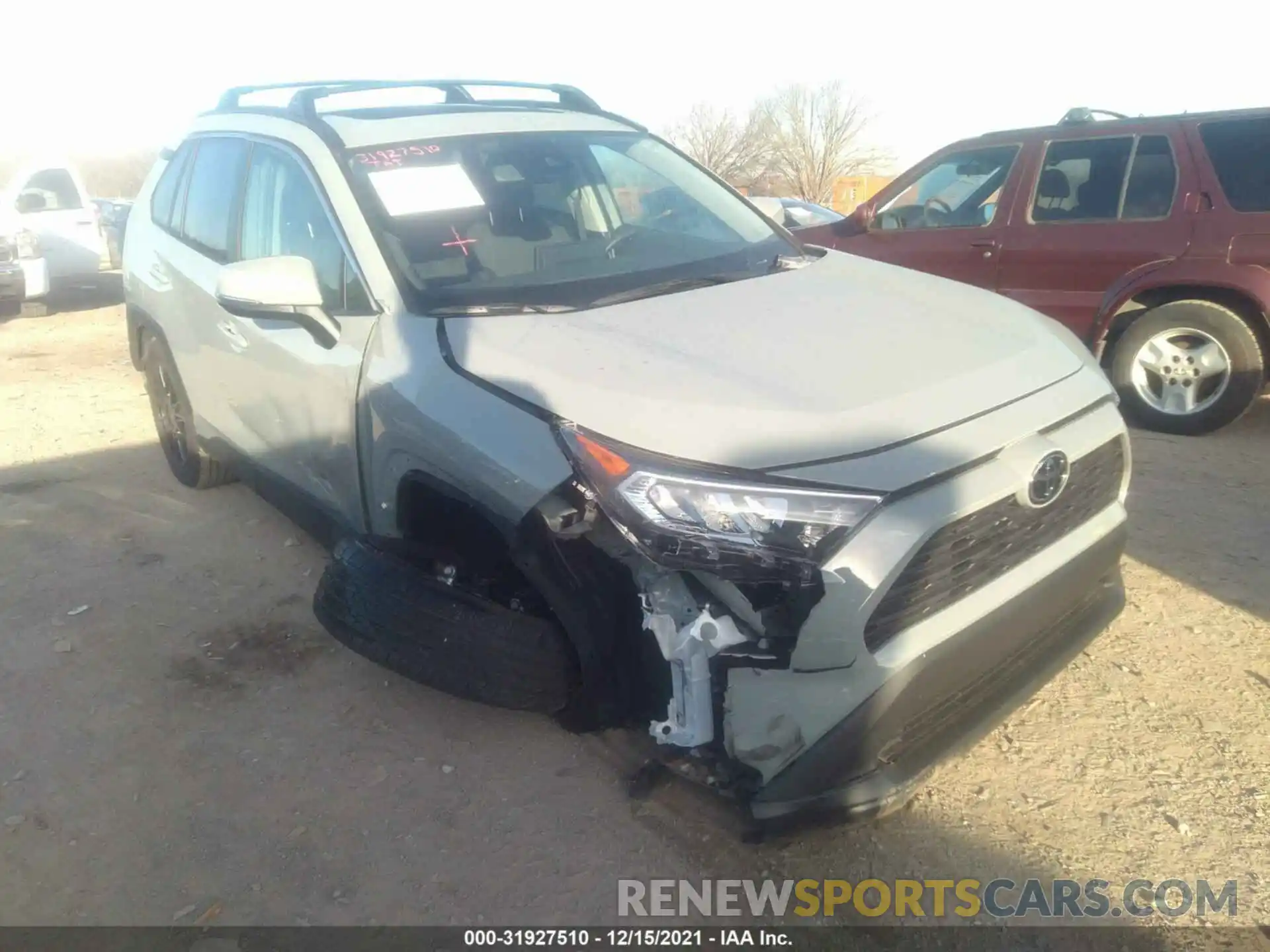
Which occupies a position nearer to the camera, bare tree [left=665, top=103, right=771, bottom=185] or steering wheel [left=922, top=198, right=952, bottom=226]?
steering wheel [left=922, top=198, right=952, bottom=226]

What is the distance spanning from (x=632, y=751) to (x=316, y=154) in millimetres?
2185

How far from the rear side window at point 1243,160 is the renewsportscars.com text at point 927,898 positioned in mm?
4286

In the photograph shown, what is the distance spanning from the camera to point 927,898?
2.35 metres

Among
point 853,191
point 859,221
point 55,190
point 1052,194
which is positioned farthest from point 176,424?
point 853,191

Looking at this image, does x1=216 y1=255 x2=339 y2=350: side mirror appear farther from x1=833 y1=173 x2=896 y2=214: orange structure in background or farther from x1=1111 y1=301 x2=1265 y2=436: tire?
x1=833 y1=173 x2=896 y2=214: orange structure in background

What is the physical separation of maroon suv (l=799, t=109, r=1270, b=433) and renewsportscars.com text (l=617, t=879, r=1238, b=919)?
3.96 metres

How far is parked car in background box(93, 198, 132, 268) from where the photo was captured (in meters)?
18.3

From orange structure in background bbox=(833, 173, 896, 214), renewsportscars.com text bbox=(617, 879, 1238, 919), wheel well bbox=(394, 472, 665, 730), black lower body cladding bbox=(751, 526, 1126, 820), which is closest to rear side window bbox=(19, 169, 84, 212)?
wheel well bbox=(394, 472, 665, 730)

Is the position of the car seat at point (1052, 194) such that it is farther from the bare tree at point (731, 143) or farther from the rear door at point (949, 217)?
the bare tree at point (731, 143)

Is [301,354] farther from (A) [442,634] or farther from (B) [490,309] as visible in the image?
(A) [442,634]

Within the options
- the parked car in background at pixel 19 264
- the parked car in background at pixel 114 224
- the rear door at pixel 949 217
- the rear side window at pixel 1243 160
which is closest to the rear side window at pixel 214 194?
the rear door at pixel 949 217

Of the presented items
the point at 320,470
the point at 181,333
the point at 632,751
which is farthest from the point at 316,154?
the point at 632,751

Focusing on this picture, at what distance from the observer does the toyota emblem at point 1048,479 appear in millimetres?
2305

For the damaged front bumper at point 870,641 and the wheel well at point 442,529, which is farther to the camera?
the wheel well at point 442,529
